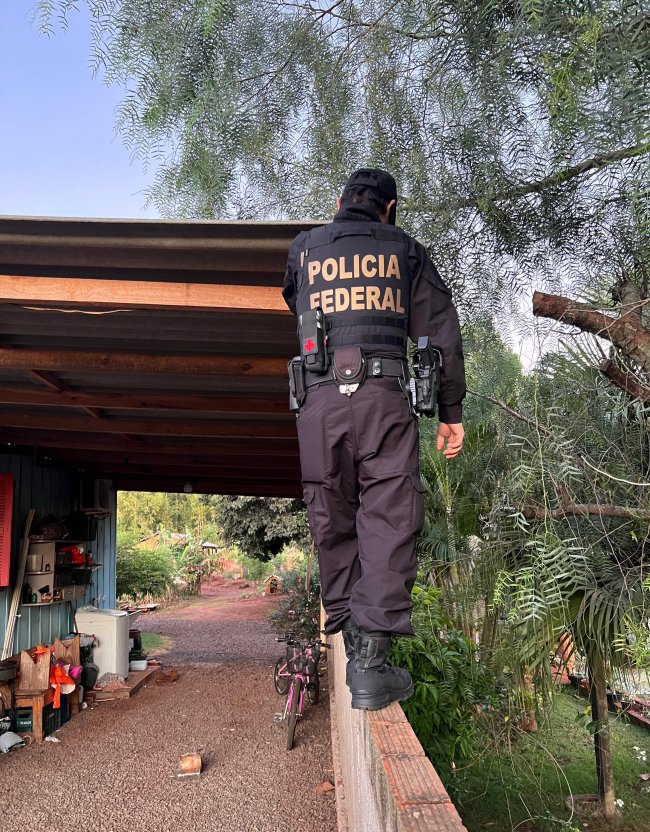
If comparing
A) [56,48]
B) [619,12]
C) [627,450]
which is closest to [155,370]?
[56,48]

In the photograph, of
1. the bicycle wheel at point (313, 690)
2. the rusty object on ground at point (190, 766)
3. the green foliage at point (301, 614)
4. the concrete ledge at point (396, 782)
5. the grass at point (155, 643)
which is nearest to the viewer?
the concrete ledge at point (396, 782)

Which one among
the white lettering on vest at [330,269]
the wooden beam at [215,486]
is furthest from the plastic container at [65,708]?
Result: the white lettering on vest at [330,269]

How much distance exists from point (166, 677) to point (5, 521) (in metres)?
3.40

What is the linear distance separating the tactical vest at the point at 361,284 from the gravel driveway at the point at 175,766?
12.4ft

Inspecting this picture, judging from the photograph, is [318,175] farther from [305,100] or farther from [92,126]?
[92,126]

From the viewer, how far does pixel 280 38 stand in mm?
3590

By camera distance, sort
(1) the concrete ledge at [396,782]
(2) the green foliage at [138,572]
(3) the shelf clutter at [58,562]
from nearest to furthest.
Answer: (1) the concrete ledge at [396,782]
(3) the shelf clutter at [58,562]
(2) the green foliage at [138,572]

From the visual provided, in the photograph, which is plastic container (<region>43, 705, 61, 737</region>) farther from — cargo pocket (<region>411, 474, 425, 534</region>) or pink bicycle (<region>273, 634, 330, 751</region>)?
cargo pocket (<region>411, 474, 425, 534</region>)

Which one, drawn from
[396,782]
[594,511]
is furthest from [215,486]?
[396,782]

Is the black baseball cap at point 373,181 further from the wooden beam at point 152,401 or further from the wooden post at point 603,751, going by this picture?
the wooden post at point 603,751

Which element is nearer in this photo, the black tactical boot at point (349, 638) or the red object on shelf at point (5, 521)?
the black tactical boot at point (349, 638)

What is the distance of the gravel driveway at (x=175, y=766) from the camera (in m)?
4.63

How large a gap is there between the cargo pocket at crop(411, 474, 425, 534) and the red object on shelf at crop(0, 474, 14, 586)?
18.9 ft

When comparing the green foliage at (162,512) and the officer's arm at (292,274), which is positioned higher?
the officer's arm at (292,274)
